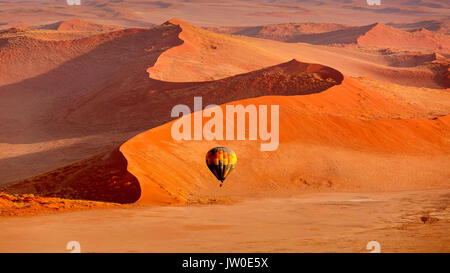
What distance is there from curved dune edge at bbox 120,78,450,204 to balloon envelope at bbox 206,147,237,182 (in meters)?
0.84

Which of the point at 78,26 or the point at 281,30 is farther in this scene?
the point at 281,30

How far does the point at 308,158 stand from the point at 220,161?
5705 millimetres

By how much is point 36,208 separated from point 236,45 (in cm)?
4034

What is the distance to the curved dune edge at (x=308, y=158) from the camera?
20266 millimetres

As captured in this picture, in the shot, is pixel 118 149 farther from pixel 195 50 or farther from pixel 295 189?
pixel 195 50

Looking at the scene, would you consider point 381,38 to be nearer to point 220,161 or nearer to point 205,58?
point 205,58

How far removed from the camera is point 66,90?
1826 inches

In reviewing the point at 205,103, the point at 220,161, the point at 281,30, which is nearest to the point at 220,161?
the point at 220,161

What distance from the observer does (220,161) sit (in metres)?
19.0

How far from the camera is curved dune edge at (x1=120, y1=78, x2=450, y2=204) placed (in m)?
20.3

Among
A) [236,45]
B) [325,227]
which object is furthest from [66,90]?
[325,227]

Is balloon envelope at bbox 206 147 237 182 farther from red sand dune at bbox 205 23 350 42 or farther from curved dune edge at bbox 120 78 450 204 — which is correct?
red sand dune at bbox 205 23 350 42

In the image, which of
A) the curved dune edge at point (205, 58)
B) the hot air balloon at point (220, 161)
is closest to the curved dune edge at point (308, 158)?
the hot air balloon at point (220, 161)

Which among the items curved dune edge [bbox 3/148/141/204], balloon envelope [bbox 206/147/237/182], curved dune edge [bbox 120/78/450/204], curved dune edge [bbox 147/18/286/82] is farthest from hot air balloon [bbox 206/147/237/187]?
curved dune edge [bbox 147/18/286/82]
